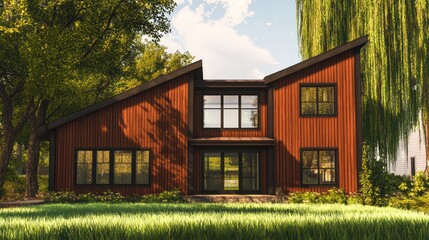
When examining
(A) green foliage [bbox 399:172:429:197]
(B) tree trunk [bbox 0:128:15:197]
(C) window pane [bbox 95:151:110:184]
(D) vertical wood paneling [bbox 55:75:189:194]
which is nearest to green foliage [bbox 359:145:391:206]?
(A) green foliage [bbox 399:172:429:197]

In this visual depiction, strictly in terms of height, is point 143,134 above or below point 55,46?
below

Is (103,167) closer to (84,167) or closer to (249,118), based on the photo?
(84,167)

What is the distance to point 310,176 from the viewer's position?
21.1 m

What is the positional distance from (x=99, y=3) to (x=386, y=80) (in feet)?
48.5

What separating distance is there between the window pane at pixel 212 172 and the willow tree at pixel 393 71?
23.8 ft

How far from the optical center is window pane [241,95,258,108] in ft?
73.1

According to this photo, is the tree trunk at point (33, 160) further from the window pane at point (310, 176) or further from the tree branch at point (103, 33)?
the window pane at point (310, 176)

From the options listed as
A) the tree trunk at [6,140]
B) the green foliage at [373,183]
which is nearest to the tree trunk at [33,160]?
the tree trunk at [6,140]

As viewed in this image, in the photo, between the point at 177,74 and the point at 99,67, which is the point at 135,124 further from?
the point at 99,67

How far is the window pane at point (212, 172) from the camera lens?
71.6ft

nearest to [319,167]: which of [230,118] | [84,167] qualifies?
[230,118]

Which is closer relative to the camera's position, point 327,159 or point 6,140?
point 327,159

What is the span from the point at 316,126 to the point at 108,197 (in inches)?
390

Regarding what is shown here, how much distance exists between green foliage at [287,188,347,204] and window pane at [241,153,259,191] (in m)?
1.93
